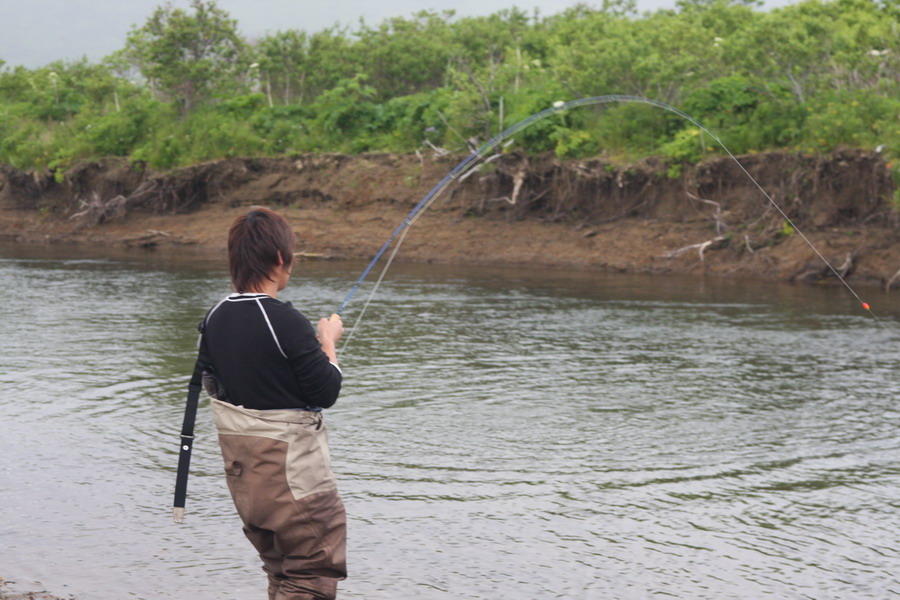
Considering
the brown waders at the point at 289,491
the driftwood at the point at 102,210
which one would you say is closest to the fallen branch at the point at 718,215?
the driftwood at the point at 102,210

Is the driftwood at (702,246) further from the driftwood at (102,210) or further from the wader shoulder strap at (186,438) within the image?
the wader shoulder strap at (186,438)

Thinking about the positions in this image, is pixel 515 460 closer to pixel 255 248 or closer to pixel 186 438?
pixel 186 438

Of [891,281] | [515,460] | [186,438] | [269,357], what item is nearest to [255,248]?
[269,357]

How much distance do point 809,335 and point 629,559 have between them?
8.70m

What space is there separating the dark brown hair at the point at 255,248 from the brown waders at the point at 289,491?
40 centimetres

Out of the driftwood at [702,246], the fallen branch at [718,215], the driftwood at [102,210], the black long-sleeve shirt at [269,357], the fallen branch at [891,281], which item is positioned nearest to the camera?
the black long-sleeve shirt at [269,357]

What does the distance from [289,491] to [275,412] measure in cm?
24

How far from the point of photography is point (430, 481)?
7.03 meters

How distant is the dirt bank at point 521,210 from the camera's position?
69.4ft

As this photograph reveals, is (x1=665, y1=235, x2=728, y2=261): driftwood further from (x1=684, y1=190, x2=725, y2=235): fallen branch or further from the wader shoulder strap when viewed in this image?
the wader shoulder strap

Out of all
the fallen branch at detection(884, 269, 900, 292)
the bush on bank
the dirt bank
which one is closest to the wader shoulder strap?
the fallen branch at detection(884, 269, 900, 292)

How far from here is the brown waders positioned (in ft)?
11.4

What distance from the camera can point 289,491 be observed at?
349cm

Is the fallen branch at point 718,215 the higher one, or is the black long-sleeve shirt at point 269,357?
the fallen branch at point 718,215
